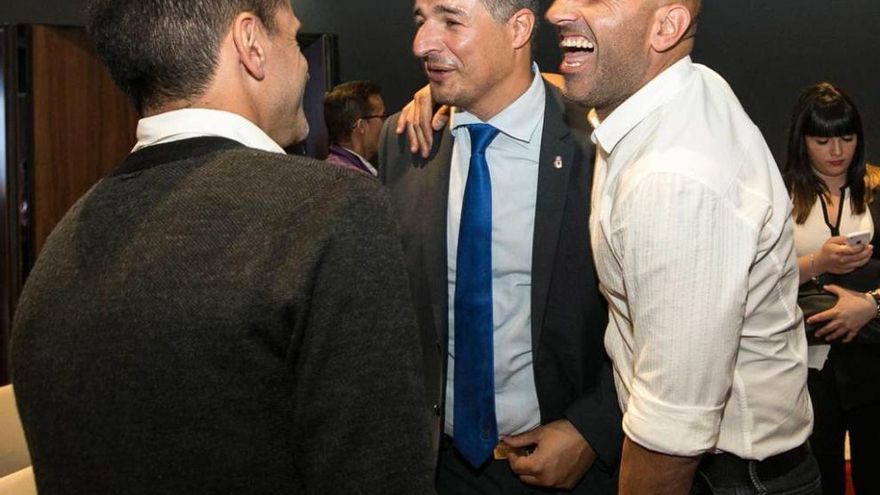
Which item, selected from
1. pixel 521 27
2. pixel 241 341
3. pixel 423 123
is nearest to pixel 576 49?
pixel 521 27

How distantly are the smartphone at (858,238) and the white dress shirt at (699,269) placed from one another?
5.49 ft

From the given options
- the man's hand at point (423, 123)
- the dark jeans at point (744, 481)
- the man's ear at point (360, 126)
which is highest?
the man's hand at point (423, 123)

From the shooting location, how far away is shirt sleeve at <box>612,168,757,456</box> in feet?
4.10

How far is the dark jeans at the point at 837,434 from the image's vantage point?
3002 millimetres

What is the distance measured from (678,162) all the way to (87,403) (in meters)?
0.84

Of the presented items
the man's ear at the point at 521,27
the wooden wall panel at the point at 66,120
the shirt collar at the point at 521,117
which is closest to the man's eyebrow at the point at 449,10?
the man's ear at the point at 521,27

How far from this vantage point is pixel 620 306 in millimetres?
1508

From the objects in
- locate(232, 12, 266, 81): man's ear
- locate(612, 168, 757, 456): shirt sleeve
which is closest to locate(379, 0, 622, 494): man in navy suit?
locate(612, 168, 757, 456): shirt sleeve

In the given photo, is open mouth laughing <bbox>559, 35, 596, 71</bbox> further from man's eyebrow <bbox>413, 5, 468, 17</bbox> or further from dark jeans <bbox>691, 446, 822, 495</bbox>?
dark jeans <bbox>691, 446, 822, 495</bbox>

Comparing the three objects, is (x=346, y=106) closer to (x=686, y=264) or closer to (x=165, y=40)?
(x=686, y=264)

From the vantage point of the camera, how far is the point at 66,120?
13.7 feet

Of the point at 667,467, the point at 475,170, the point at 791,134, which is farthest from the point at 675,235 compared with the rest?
the point at 791,134

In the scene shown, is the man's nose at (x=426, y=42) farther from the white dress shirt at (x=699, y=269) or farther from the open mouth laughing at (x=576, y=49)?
the white dress shirt at (x=699, y=269)

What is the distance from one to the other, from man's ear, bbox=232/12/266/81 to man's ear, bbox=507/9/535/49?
3.32 feet
